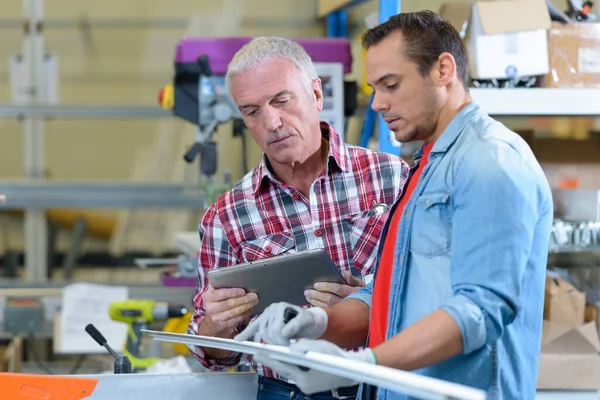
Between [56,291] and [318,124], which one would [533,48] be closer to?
[318,124]

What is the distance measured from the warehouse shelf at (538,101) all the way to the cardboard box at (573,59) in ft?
0.17

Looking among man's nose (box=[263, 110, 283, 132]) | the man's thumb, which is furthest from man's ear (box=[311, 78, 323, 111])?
the man's thumb

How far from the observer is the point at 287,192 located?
180 centimetres

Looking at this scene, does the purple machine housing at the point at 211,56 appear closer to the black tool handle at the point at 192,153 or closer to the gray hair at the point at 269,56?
the black tool handle at the point at 192,153

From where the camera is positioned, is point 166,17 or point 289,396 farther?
point 166,17

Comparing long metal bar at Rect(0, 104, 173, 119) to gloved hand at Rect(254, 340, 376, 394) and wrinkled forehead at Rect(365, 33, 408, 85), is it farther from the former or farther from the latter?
gloved hand at Rect(254, 340, 376, 394)

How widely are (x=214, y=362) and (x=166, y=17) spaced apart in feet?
11.3

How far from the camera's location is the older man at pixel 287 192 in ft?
5.76

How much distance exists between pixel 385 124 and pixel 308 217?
0.78 metres

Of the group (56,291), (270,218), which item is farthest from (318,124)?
(56,291)

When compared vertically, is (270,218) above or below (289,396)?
above

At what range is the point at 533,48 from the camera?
258 cm

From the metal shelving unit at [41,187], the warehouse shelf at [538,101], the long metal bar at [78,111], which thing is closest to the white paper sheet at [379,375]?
the warehouse shelf at [538,101]

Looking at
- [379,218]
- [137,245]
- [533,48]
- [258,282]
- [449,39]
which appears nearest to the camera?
[449,39]
